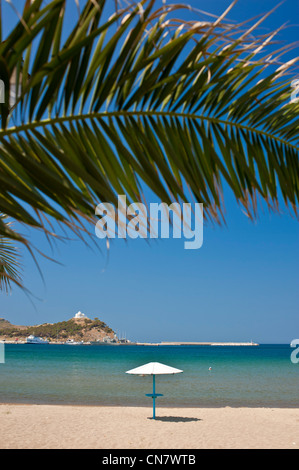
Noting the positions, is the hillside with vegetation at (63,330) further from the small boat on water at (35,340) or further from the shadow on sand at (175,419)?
the shadow on sand at (175,419)

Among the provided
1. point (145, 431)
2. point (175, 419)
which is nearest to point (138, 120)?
point (145, 431)

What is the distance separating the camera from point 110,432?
13.3 metres

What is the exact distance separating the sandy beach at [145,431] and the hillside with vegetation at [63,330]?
139554 mm

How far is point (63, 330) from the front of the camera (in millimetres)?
154875

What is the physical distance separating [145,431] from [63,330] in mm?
147263

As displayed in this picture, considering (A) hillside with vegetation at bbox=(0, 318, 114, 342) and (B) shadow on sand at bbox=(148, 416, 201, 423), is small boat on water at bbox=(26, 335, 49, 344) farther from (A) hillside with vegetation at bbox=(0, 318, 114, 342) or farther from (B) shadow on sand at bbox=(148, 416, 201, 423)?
(B) shadow on sand at bbox=(148, 416, 201, 423)

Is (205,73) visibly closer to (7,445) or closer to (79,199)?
(79,199)

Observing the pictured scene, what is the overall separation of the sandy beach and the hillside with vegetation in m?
140

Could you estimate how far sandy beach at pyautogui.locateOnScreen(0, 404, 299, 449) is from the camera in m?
11.7

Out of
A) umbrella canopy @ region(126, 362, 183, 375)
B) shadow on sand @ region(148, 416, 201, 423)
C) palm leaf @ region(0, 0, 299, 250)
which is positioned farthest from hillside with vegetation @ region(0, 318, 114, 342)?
palm leaf @ region(0, 0, 299, 250)

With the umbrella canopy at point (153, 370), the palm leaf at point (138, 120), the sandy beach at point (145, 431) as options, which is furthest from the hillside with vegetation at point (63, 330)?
the palm leaf at point (138, 120)

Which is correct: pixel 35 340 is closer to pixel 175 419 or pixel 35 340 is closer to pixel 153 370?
pixel 175 419

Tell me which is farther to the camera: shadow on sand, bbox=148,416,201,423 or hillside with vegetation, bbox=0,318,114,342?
hillside with vegetation, bbox=0,318,114,342

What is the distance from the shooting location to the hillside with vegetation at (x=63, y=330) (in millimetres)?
150000
